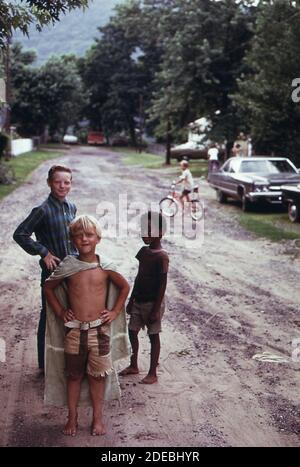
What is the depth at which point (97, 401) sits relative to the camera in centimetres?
429

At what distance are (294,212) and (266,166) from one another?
3324mm

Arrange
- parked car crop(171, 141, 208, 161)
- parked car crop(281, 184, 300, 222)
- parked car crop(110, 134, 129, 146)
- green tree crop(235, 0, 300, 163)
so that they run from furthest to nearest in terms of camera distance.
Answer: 1. parked car crop(110, 134, 129, 146)
2. parked car crop(171, 141, 208, 161)
3. green tree crop(235, 0, 300, 163)
4. parked car crop(281, 184, 300, 222)

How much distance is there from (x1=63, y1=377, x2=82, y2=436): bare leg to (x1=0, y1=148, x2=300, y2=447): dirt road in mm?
66

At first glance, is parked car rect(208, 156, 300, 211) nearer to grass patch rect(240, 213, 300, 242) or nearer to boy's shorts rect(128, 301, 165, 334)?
grass patch rect(240, 213, 300, 242)

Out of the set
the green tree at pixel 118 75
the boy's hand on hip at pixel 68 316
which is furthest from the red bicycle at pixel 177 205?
the green tree at pixel 118 75

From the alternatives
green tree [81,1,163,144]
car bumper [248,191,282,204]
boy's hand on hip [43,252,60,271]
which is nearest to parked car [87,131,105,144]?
green tree [81,1,163,144]

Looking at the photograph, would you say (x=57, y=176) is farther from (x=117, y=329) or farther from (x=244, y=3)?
(x=244, y=3)

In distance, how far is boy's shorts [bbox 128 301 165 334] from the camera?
5262 millimetres

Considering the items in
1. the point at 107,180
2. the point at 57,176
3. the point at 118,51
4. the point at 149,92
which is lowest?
the point at 107,180

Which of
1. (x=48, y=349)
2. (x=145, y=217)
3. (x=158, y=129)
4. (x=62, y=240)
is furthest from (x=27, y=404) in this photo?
(x=158, y=129)

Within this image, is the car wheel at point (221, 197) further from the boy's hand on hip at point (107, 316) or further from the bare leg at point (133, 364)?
the boy's hand on hip at point (107, 316)

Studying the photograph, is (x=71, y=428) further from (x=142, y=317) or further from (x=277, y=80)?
(x=277, y=80)
